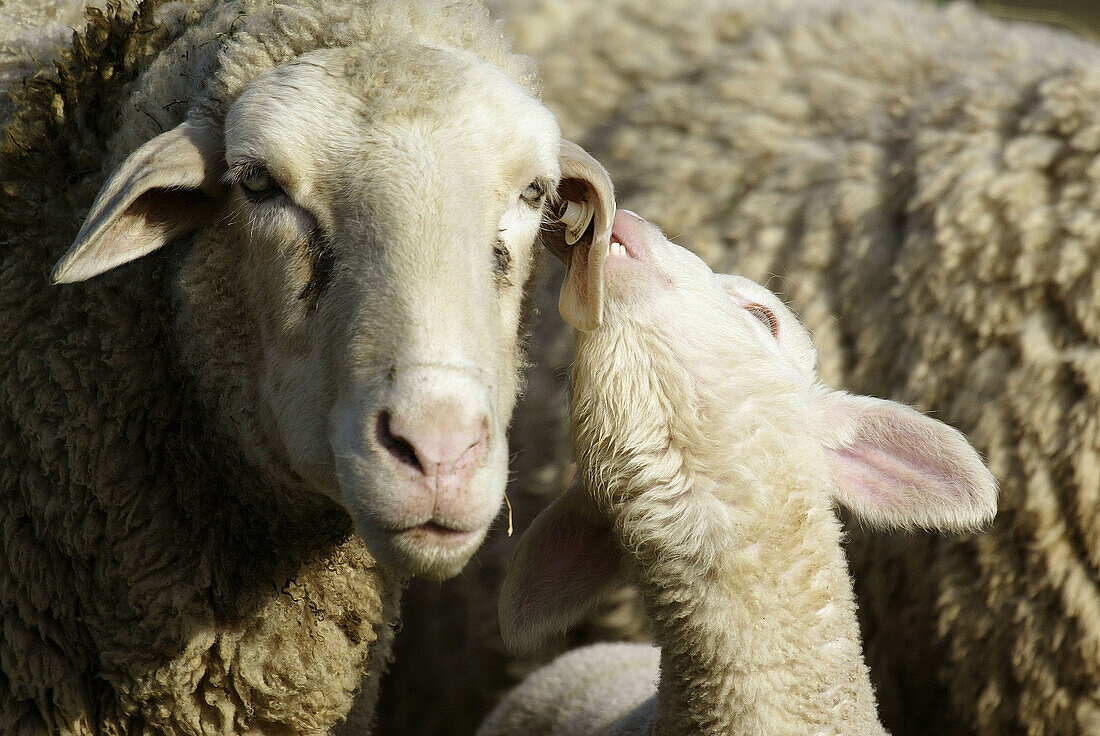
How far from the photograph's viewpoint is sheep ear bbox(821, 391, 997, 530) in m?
2.01

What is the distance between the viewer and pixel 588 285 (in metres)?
1.96

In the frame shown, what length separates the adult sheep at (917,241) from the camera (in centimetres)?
297

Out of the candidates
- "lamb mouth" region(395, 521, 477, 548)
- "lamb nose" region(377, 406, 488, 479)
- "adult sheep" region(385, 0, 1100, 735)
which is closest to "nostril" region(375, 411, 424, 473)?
"lamb nose" region(377, 406, 488, 479)

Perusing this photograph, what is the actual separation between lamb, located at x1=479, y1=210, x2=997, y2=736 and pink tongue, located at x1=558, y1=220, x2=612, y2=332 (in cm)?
3

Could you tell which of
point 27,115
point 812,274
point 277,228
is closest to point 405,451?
point 277,228

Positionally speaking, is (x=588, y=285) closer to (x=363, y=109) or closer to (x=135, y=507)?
(x=363, y=109)

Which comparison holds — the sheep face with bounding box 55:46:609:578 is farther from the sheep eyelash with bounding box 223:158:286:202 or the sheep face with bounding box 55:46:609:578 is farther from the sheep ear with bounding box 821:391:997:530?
the sheep ear with bounding box 821:391:997:530

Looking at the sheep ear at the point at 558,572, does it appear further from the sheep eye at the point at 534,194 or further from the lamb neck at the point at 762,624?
the sheep eye at the point at 534,194

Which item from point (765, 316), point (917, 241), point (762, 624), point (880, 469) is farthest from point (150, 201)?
point (917, 241)

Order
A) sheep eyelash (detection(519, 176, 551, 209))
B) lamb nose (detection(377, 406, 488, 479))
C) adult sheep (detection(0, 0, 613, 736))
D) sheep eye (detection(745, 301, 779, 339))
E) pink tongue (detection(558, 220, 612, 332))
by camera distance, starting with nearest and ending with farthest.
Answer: lamb nose (detection(377, 406, 488, 479)) < adult sheep (detection(0, 0, 613, 736)) < pink tongue (detection(558, 220, 612, 332)) < sheep eyelash (detection(519, 176, 551, 209)) < sheep eye (detection(745, 301, 779, 339))

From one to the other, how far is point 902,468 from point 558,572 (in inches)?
26.9

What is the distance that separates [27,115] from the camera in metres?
2.27

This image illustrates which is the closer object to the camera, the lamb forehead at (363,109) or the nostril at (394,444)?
the nostril at (394,444)

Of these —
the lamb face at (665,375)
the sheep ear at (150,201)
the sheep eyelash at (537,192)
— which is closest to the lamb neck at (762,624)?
the lamb face at (665,375)
